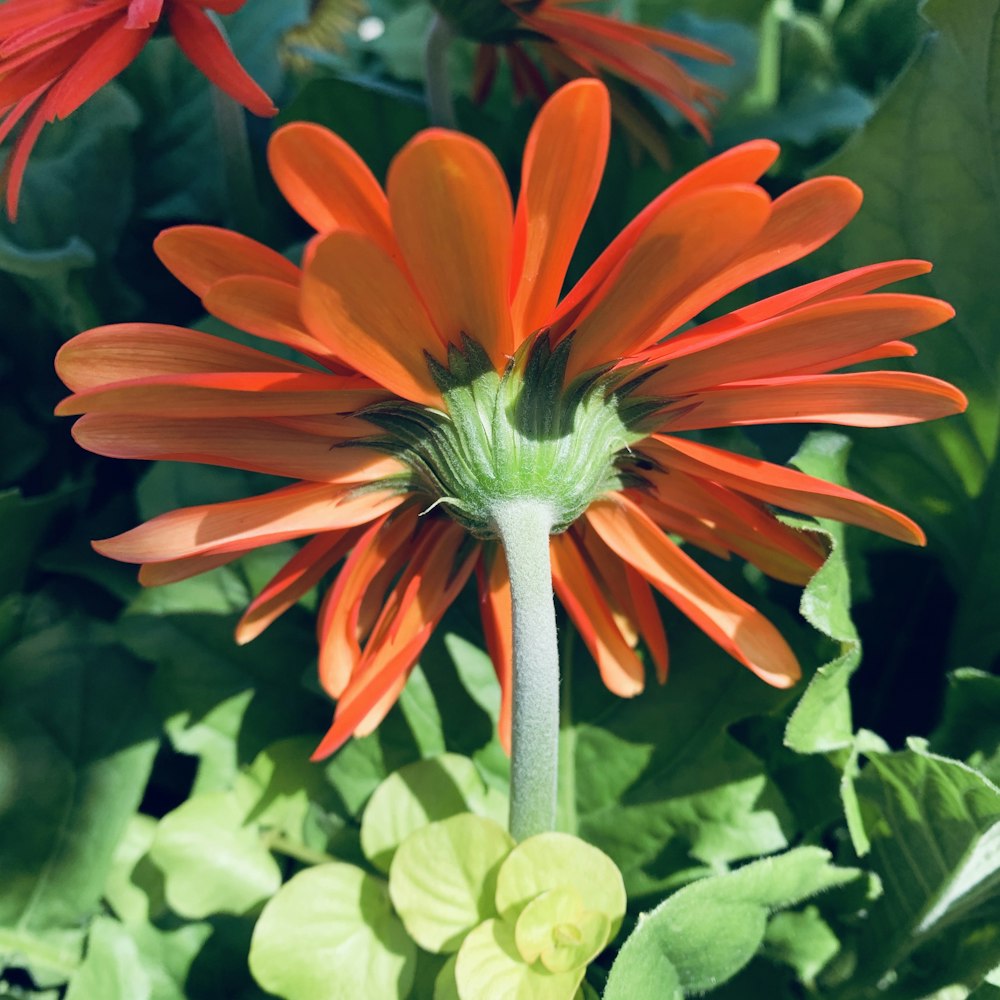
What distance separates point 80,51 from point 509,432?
0.24 meters

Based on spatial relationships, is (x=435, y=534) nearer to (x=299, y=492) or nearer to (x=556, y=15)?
(x=299, y=492)

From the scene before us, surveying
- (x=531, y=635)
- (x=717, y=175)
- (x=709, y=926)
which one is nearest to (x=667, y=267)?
(x=717, y=175)

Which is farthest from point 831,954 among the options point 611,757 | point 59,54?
point 59,54

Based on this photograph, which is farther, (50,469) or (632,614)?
(50,469)

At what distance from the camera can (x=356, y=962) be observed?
44 centimetres

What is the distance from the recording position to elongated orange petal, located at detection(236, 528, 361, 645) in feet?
1.43

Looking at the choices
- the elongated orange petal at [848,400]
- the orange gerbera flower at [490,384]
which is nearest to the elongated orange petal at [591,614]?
the orange gerbera flower at [490,384]

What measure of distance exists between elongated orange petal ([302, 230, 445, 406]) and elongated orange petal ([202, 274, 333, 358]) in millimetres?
16

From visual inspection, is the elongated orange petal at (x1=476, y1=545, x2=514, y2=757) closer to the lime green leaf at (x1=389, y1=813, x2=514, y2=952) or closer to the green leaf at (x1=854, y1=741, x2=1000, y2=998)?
the lime green leaf at (x1=389, y1=813, x2=514, y2=952)

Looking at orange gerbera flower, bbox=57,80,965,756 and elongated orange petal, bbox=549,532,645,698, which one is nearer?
orange gerbera flower, bbox=57,80,965,756

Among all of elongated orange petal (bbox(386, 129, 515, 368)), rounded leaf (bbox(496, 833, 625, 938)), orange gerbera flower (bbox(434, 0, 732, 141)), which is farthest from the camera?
orange gerbera flower (bbox(434, 0, 732, 141))

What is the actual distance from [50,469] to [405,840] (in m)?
0.42

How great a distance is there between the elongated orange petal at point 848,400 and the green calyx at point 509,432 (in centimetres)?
3

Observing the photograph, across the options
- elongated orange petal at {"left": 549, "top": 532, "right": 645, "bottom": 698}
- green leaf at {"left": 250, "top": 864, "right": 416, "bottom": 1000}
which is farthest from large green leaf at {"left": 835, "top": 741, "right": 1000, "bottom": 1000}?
green leaf at {"left": 250, "top": 864, "right": 416, "bottom": 1000}
